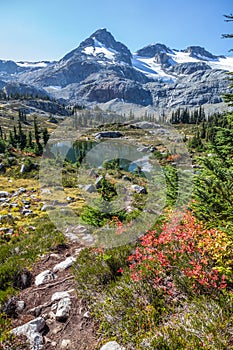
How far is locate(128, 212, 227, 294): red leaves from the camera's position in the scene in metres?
5.09

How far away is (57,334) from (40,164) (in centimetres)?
3316

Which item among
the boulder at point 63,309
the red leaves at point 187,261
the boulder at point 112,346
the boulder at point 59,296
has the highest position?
the red leaves at point 187,261

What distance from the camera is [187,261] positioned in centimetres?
577

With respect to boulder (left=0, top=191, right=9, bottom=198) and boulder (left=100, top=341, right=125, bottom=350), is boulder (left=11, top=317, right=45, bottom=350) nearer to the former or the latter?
boulder (left=100, top=341, right=125, bottom=350)

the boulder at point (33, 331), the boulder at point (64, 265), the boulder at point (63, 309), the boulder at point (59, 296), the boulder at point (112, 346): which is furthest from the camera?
the boulder at point (64, 265)

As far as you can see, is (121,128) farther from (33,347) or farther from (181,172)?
(33,347)

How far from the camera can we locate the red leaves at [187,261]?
16.7 feet

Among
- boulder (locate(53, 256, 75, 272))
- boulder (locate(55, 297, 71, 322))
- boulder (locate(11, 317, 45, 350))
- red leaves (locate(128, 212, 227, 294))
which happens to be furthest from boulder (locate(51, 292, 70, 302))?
red leaves (locate(128, 212, 227, 294))

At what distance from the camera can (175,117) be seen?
447ft

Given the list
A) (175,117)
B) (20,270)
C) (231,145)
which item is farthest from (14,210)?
(175,117)

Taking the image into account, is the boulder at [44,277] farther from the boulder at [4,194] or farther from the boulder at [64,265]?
the boulder at [4,194]

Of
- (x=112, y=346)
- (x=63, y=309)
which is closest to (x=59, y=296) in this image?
(x=63, y=309)

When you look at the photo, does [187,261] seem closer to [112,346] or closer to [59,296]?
[112,346]

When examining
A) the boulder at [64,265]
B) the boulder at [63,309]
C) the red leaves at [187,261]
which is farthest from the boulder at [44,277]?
the red leaves at [187,261]
